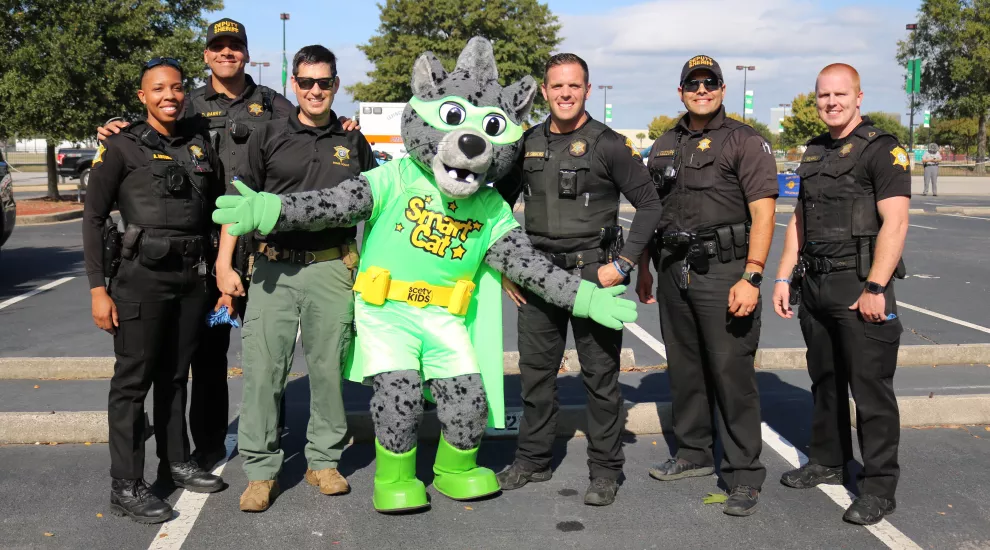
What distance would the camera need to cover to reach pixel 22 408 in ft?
18.7

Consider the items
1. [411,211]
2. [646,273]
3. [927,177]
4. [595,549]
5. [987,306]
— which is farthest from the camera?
[927,177]

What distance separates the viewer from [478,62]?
174 inches

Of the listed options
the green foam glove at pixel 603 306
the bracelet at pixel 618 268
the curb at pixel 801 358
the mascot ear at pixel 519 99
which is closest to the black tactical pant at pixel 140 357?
the mascot ear at pixel 519 99

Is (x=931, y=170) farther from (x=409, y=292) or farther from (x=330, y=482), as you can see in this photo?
(x=330, y=482)

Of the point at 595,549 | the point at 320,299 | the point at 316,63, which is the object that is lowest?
the point at 595,549

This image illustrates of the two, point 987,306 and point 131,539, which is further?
point 987,306

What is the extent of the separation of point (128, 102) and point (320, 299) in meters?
19.0

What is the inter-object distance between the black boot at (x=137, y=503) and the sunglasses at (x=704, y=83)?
3.40 m

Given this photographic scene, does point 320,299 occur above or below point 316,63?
below

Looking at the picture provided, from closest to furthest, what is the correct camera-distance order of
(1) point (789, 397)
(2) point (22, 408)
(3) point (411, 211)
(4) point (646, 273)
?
1. (3) point (411, 211)
2. (4) point (646, 273)
3. (2) point (22, 408)
4. (1) point (789, 397)

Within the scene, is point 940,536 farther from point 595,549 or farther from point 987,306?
point 987,306

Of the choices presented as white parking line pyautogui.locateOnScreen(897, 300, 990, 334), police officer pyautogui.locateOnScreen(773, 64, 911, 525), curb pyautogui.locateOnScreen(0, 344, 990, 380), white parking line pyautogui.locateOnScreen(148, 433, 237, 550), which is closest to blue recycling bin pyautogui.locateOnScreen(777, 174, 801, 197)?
white parking line pyautogui.locateOnScreen(897, 300, 990, 334)

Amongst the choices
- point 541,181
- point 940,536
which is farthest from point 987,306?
point 541,181

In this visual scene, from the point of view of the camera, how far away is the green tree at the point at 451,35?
45.2 meters
